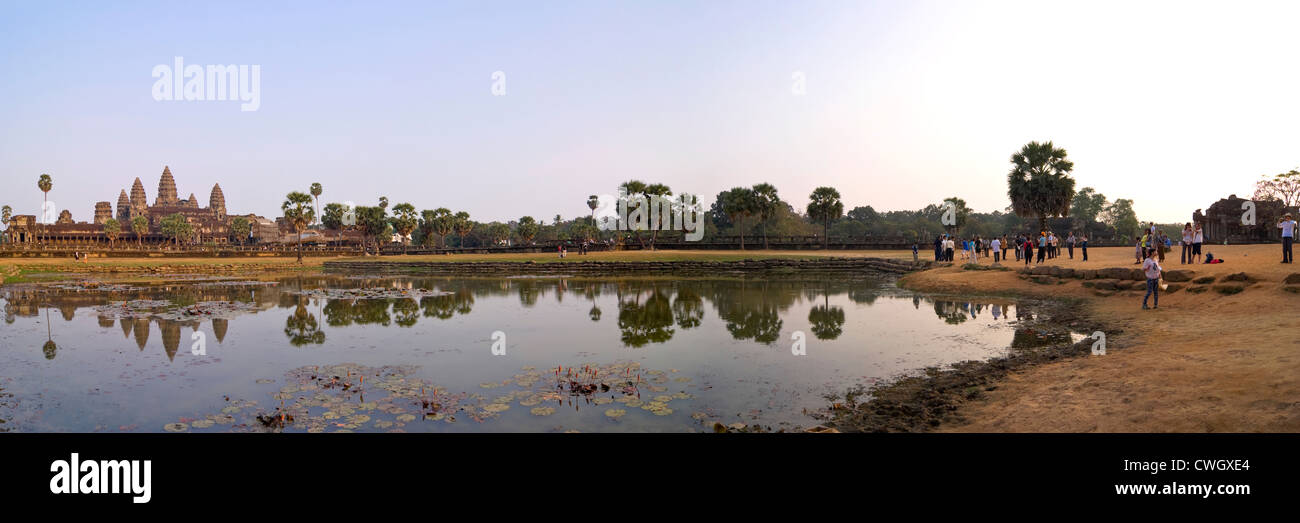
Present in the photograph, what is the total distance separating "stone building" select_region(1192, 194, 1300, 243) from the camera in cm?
3675

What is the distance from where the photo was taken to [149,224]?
13462cm

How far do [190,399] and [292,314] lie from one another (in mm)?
12731

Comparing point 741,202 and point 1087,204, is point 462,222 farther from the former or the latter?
point 1087,204

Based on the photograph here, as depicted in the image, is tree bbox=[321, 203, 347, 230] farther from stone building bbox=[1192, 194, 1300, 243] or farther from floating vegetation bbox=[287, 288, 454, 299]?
stone building bbox=[1192, 194, 1300, 243]

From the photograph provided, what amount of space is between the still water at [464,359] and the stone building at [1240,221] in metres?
28.7

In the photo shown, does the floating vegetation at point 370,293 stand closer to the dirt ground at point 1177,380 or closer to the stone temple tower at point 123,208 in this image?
the dirt ground at point 1177,380

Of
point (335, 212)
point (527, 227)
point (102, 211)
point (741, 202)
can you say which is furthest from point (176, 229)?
point (741, 202)

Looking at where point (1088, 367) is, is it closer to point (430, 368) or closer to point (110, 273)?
point (430, 368)

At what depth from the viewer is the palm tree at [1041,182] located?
1526 inches

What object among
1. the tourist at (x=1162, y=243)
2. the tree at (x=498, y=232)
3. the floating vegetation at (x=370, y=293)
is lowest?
the floating vegetation at (x=370, y=293)

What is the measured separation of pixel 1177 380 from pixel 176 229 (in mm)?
134680

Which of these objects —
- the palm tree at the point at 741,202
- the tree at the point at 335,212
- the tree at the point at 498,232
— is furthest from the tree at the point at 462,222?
the palm tree at the point at 741,202
